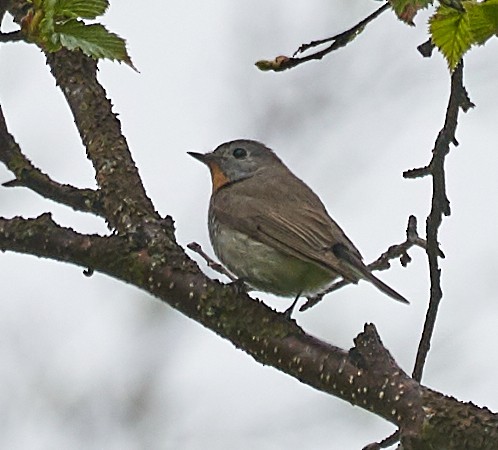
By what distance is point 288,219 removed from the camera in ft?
20.1

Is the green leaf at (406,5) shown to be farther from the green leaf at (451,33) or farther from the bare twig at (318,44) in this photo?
the bare twig at (318,44)

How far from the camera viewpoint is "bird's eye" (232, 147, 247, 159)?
24.4 feet

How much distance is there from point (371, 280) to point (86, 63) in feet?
5.14

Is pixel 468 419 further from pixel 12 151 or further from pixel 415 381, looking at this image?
pixel 12 151

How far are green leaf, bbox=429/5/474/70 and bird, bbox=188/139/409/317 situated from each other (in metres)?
1.77

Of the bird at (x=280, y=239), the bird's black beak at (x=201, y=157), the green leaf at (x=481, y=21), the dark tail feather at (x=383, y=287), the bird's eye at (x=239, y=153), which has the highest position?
the bird's eye at (x=239, y=153)

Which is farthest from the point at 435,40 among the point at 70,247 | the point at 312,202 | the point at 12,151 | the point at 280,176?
the point at 280,176

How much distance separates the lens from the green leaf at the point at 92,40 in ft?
10.3

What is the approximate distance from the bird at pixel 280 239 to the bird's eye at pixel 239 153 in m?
0.33

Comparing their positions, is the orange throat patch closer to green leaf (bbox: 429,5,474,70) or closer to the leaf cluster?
the leaf cluster

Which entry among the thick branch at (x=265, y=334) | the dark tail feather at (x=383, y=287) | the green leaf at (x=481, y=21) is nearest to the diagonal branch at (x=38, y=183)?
the thick branch at (x=265, y=334)

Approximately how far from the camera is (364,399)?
3227mm

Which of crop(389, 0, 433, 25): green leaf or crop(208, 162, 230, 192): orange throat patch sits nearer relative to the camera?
crop(389, 0, 433, 25): green leaf

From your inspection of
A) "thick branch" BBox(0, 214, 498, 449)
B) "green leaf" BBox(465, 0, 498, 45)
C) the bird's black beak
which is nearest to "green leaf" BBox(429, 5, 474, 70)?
"green leaf" BBox(465, 0, 498, 45)
